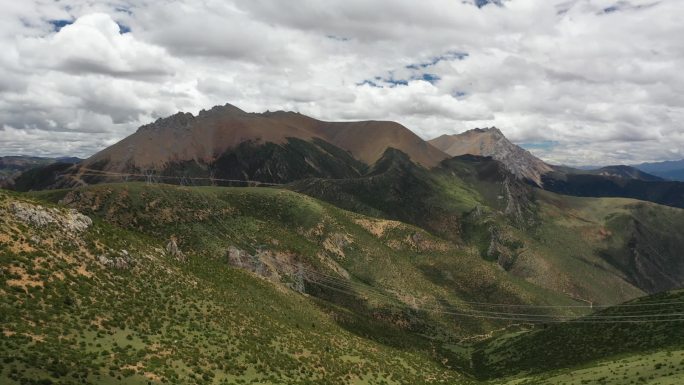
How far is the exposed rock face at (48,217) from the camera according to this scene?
6216 centimetres

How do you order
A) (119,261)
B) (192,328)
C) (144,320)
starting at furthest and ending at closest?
(119,261)
(192,328)
(144,320)

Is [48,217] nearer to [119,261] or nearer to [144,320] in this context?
[119,261]

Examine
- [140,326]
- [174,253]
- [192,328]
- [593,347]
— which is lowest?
[593,347]

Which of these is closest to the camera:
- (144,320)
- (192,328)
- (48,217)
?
(144,320)

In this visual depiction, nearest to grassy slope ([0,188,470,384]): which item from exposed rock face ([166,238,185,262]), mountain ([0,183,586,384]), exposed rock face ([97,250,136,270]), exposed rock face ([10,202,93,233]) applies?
mountain ([0,183,586,384])

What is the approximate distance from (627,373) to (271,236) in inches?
5355

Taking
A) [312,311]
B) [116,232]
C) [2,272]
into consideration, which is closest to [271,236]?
[312,311]

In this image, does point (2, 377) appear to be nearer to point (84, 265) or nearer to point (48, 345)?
point (48, 345)

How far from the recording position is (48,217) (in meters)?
64.9

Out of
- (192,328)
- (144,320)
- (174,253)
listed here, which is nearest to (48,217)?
(144,320)

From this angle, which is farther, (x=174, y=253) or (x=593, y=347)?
(x=593, y=347)

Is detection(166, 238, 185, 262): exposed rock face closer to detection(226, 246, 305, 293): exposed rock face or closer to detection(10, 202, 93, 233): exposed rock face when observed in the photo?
detection(10, 202, 93, 233): exposed rock face

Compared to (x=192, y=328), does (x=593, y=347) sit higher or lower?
lower

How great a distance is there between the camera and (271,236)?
181m
